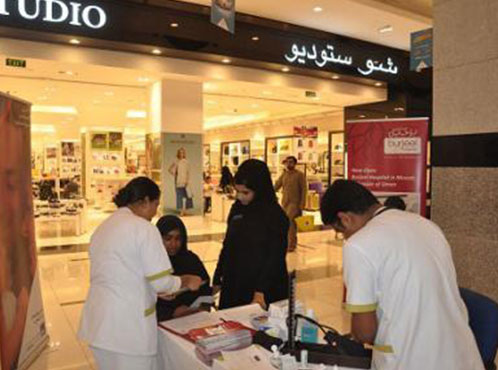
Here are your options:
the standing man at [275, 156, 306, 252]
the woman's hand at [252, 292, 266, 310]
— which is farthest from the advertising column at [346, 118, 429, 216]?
the standing man at [275, 156, 306, 252]

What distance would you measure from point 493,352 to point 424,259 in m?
0.85

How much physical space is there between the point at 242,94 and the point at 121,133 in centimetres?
627

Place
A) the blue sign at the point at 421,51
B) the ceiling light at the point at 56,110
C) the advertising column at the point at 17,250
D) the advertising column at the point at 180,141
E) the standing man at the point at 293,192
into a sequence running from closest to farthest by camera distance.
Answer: the advertising column at the point at 17,250 < the blue sign at the point at 421,51 < the standing man at the point at 293,192 < the advertising column at the point at 180,141 < the ceiling light at the point at 56,110

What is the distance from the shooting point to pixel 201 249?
790 centimetres

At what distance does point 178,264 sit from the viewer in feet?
9.34

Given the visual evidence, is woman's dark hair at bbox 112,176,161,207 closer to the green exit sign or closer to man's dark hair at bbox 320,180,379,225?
man's dark hair at bbox 320,180,379,225

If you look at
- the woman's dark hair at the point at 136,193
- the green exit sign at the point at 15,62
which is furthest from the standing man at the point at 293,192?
the woman's dark hair at the point at 136,193

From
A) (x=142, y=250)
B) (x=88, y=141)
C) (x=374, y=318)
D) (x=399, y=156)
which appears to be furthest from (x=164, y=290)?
(x=88, y=141)

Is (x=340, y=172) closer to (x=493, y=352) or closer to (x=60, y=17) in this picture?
(x=60, y=17)

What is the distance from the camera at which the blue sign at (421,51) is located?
5.51m

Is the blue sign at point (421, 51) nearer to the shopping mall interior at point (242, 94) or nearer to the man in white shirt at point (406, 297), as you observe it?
the shopping mall interior at point (242, 94)

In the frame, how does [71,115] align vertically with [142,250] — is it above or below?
above

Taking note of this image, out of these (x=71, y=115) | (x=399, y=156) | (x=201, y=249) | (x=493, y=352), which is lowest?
(x=201, y=249)

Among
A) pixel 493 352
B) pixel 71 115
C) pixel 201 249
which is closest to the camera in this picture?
pixel 493 352
